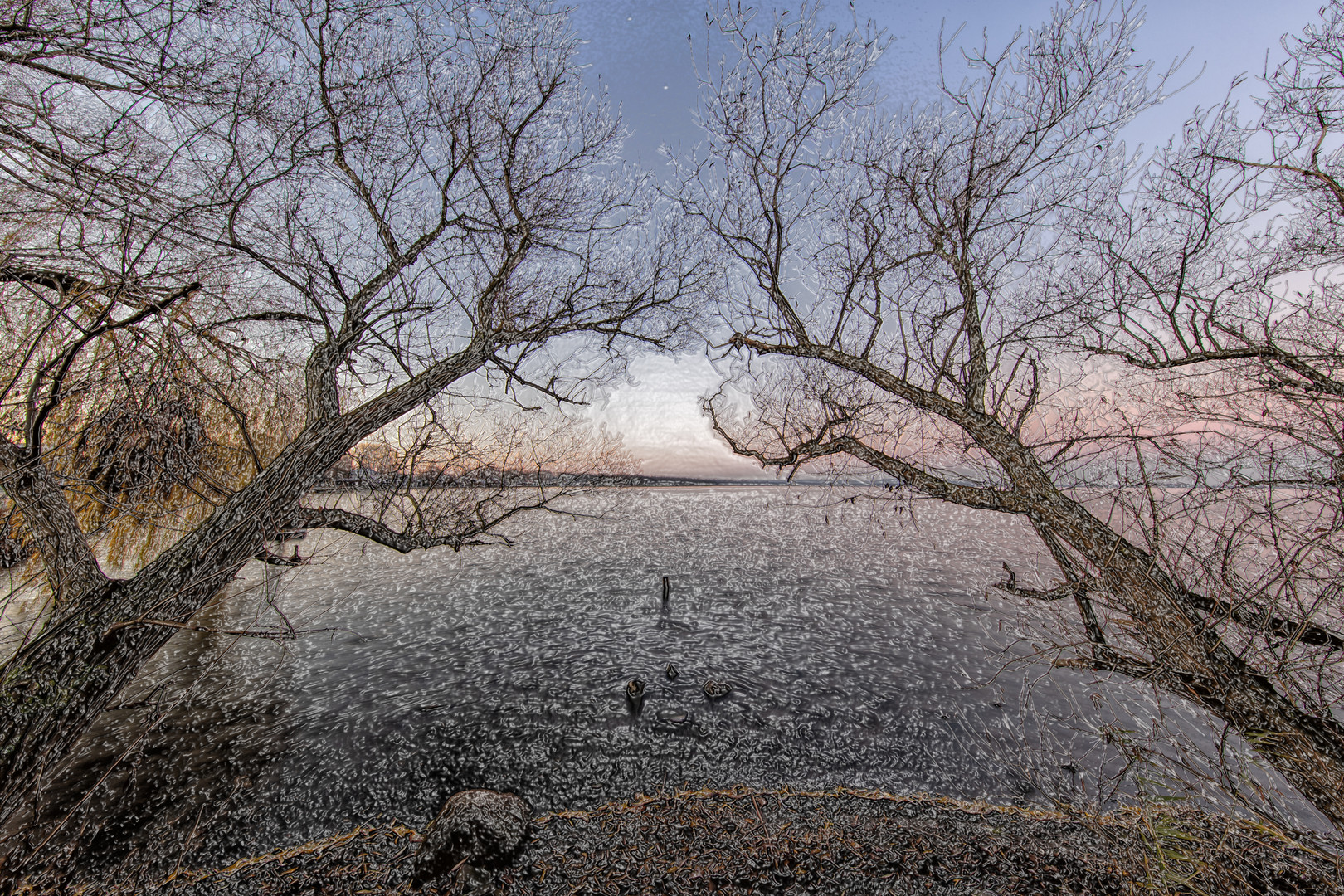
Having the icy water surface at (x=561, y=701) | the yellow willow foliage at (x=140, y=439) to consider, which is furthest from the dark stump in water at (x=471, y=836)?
the yellow willow foliage at (x=140, y=439)

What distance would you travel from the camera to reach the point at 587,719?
27.0 ft

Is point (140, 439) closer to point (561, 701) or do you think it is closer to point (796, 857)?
point (796, 857)

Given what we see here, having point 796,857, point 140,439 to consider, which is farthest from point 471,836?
point 140,439

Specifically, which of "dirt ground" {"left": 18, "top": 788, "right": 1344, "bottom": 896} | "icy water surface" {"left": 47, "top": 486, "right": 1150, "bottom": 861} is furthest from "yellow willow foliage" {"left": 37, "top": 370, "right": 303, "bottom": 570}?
"dirt ground" {"left": 18, "top": 788, "right": 1344, "bottom": 896}

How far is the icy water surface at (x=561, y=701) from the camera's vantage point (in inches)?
249

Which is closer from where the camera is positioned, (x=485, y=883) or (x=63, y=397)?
(x=63, y=397)

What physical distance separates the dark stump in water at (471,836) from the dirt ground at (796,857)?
0.45 feet

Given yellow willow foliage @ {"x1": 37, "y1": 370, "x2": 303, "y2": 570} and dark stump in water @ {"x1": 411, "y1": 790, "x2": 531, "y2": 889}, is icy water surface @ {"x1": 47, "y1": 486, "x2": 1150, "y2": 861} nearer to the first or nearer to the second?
dark stump in water @ {"x1": 411, "y1": 790, "x2": 531, "y2": 889}

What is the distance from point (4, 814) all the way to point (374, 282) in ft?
14.8

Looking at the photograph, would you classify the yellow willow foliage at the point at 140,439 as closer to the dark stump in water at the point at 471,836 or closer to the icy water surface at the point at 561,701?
the icy water surface at the point at 561,701

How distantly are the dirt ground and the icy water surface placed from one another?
0.70 metres

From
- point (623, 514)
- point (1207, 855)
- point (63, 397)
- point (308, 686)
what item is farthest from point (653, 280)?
point (623, 514)

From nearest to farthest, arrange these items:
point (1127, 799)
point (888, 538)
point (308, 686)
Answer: point (1127, 799) < point (308, 686) < point (888, 538)

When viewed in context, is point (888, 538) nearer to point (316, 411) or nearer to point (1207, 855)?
point (1207, 855)
